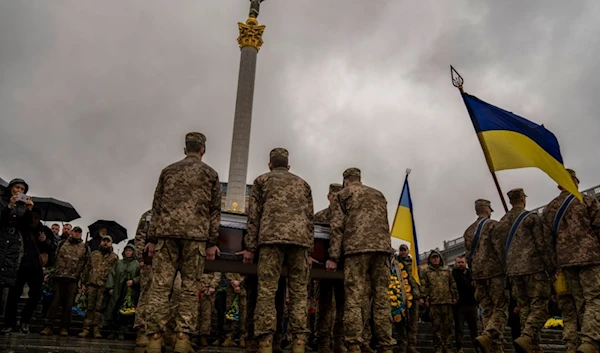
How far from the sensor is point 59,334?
8.23m

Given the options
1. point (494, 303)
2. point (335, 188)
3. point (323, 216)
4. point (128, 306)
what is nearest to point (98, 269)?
point (128, 306)

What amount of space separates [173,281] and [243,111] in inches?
1018

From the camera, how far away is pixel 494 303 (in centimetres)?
676

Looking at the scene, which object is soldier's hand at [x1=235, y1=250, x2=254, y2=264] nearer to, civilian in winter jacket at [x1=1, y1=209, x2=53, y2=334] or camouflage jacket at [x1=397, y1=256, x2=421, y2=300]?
civilian in winter jacket at [x1=1, y1=209, x2=53, y2=334]

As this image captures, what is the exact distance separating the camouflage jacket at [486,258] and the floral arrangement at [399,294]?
5.31ft

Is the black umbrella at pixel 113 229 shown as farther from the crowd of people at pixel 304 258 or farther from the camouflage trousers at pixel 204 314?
the camouflage trousers at pixel 204 314

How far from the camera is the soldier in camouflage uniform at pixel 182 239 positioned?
4.53m

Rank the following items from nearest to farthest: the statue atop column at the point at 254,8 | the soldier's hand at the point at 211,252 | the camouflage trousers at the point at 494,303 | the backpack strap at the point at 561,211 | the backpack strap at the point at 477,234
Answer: the soldier's hand at the point at 211,252 < the backpack strap at the point at 561,211 < the camouflage trousers at the point at 494,303 < the backpack strap at the point at 477,234 < the statue atop column at the point at 254,8

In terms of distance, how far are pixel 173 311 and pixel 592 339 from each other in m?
4.41

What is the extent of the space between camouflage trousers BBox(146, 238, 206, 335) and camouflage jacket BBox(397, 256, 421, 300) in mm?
5029

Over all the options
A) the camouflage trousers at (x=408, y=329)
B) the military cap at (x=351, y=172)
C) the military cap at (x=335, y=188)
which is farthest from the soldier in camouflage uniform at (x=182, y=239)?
the camouflage trousers at (x=408, y=329)

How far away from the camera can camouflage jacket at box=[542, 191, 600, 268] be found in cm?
546

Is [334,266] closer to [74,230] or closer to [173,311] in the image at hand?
[173,311]

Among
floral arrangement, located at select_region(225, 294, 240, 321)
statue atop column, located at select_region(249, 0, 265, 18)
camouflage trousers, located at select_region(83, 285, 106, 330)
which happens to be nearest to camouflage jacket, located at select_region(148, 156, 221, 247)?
camouflage trousers, located at select_region(83, 285, 106, 330)
